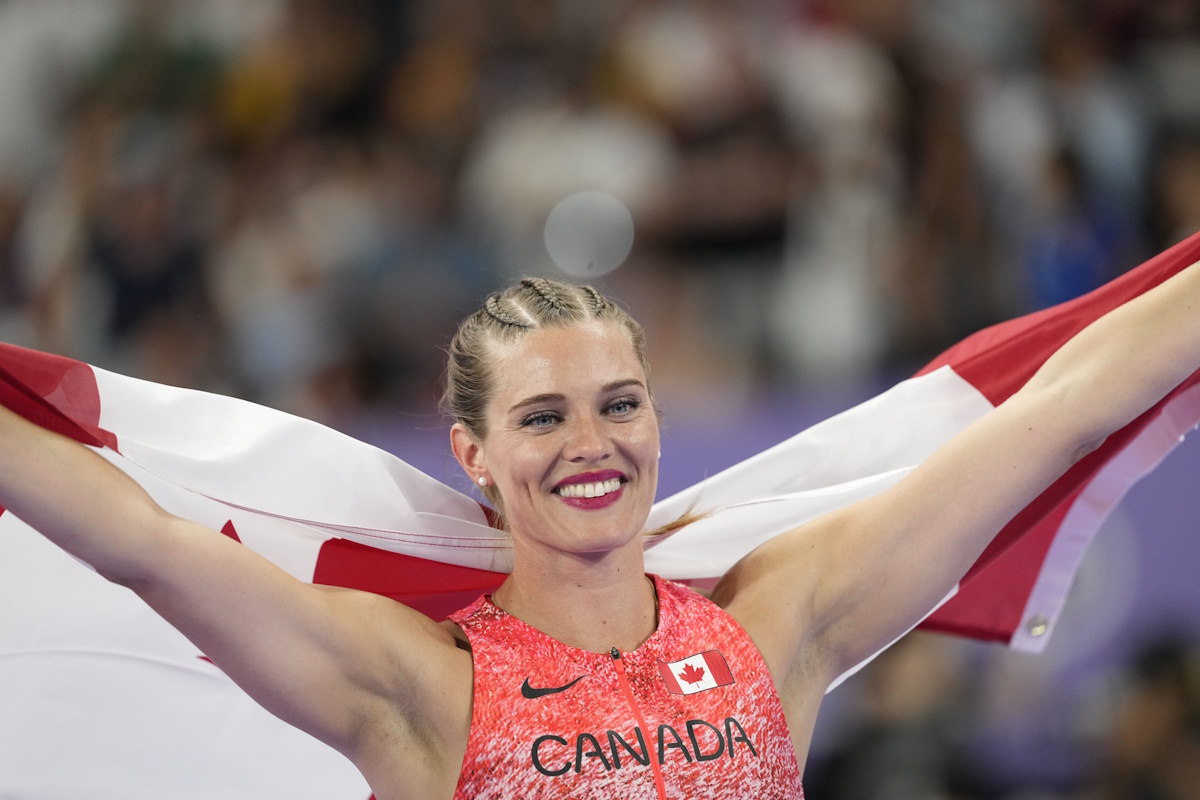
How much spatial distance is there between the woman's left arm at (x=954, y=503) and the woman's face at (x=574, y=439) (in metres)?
0.34

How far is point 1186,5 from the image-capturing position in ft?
19.4

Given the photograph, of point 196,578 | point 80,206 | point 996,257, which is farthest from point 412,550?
point 80,206

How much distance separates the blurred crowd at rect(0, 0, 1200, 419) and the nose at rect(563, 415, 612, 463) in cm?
255

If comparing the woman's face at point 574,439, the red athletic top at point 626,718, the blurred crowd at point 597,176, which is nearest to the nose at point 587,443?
the woman's face at point 574,439

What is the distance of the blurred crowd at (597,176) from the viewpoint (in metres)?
5.30

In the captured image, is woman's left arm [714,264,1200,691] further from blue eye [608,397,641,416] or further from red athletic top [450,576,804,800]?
blue eye [608,397,641,416]

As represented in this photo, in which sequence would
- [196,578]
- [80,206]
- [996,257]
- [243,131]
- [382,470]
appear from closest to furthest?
1. [196,578]
2. [382,470]
3. [996,257]
4. [80,206]
5. [243,131]

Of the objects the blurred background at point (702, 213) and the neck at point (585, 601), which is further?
the blurred background at point (702, 213)

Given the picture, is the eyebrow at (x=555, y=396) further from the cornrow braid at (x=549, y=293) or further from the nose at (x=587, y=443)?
the cornrow braid at (x=549, y=293)

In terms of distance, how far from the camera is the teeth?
8.05ft

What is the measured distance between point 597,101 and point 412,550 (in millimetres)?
3554

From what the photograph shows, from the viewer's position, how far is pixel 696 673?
2.45 metres

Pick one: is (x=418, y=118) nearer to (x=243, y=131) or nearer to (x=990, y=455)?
(x=243, y=131)

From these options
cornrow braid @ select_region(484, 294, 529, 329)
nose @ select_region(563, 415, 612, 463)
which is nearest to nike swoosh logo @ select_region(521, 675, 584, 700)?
nose @ select_region(563, 415, 612, 463)
